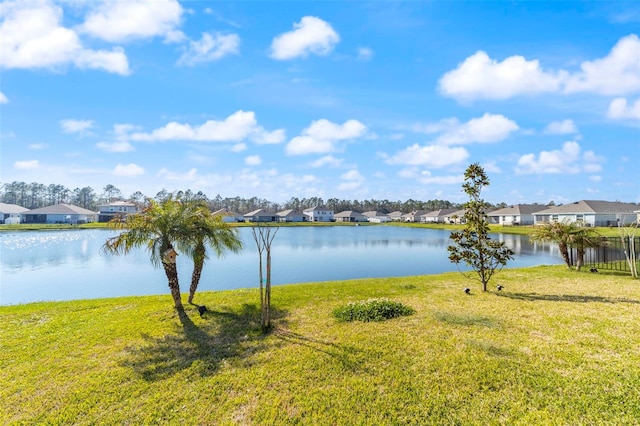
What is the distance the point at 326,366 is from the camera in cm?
472

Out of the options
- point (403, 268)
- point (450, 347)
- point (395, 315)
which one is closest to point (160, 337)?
point (395, 315)

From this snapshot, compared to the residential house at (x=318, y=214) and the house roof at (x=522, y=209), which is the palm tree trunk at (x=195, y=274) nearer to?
the house roof at (x=522, y=209)

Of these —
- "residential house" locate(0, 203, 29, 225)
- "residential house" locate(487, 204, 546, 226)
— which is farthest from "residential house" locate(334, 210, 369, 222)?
"residential house" locate(0, 203, 29, 225)

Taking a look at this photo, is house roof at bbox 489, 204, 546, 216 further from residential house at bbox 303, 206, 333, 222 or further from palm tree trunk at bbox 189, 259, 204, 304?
palm tree trunk at bbox 189, 259, 204, 304

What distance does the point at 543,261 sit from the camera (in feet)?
64.0

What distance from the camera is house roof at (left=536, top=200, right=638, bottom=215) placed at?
153 ft

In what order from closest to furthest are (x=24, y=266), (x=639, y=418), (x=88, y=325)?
(x=639, y=418) < (x=88, y=325) < (x=24, y=266)

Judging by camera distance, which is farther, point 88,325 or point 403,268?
point 403,268

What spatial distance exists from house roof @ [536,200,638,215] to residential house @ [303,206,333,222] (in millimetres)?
56876

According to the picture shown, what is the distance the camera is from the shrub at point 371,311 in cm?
691

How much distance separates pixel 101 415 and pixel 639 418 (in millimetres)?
6271

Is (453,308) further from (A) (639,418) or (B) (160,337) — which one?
(B) (160,337)

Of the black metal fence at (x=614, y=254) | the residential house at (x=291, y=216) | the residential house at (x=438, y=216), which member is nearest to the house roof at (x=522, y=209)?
the residential house at (x=438, y=216)

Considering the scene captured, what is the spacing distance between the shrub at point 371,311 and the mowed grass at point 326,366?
283 millimetres
